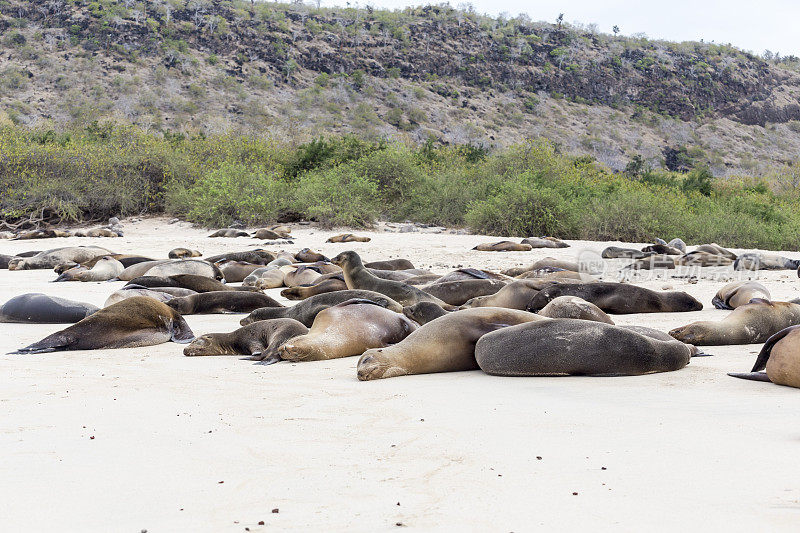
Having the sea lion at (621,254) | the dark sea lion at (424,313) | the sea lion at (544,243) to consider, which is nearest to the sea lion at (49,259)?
the sea lion at (544,243)

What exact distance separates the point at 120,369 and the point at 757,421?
3.39 metres

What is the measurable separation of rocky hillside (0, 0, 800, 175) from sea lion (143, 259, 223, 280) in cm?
3603

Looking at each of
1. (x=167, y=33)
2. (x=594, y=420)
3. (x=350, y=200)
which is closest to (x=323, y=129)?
(x=167, y=33)

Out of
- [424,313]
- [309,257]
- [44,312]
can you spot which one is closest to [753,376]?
[424,313]

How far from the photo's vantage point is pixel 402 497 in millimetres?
2195

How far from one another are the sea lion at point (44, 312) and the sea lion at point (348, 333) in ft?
8.31

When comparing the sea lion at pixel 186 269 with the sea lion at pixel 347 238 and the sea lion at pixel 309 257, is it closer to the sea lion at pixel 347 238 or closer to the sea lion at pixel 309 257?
the sea lion at pixel 309 257

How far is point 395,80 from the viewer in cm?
5897

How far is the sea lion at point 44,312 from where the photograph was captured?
21.6ft

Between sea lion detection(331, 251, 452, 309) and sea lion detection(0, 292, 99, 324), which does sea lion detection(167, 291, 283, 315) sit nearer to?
sea lion detection(331, 251, 452, 309)

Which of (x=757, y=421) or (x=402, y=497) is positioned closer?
(x=402, y=497)

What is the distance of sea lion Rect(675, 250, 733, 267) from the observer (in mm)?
11102

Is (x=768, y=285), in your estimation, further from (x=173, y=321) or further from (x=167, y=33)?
(x=167, y=33)

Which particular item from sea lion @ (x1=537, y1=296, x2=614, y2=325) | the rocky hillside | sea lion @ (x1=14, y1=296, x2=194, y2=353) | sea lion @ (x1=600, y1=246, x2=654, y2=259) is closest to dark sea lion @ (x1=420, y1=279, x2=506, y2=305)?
sea lion @ (x1=537, y1=296, x2=614, y2=325)
